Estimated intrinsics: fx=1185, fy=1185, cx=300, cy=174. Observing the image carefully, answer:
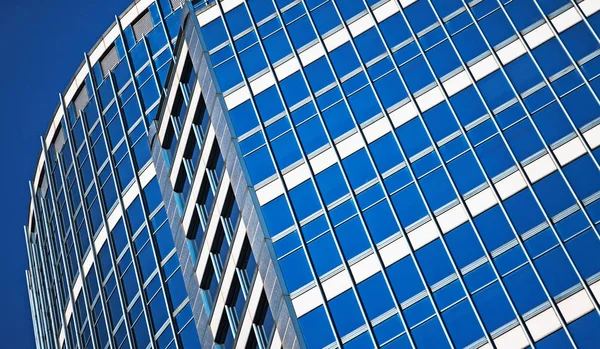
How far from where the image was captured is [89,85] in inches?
2756

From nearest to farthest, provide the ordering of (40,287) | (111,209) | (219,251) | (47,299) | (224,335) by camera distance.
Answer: (224,335) < (219,251) < (111,209) < (47,299) < (40,287)

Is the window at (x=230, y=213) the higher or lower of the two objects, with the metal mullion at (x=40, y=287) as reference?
lower

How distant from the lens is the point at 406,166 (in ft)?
159

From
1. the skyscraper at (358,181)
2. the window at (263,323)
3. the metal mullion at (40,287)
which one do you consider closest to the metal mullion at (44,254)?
the metal mullion at (40,287)

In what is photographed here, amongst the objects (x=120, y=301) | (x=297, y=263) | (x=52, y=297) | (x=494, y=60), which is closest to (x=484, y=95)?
(x=494, y=60)

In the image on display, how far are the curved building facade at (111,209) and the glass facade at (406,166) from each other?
346cm

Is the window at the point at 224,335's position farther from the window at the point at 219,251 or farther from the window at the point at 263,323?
the window at the point at 263,323

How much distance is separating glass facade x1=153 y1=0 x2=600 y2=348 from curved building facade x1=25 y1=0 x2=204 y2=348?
3457mm

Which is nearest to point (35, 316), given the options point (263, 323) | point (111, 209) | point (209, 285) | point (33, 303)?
point (33, 303)

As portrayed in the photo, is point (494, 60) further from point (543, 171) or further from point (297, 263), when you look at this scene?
point (297, 263)

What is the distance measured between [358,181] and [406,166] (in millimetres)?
2136

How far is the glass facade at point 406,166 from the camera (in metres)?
44.2

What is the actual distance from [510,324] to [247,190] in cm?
1350

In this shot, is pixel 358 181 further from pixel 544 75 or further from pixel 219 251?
pixel 544 75
